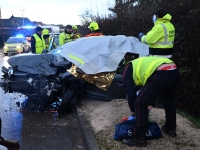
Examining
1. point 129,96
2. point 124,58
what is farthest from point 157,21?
point 129,96

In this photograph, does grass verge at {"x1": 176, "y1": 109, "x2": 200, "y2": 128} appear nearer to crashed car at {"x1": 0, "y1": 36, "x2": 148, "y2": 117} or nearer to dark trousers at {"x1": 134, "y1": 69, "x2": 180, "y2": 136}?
crashed car at {"x1": 0, "y1": 36, "x2": 148, "y2": 117}

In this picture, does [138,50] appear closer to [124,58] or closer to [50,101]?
[124,58]

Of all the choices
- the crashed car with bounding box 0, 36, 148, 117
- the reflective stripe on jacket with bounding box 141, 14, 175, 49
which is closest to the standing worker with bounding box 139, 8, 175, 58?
the reflective stripe on jacket with bounding box 141, 14, 175, 49

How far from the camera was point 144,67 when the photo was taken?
150 inches

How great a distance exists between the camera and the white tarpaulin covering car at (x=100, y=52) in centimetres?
604

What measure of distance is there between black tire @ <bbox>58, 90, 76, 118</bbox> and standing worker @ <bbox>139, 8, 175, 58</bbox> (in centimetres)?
206

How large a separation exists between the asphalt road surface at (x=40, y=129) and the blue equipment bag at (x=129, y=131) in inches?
27.4

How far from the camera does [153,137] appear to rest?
422cm

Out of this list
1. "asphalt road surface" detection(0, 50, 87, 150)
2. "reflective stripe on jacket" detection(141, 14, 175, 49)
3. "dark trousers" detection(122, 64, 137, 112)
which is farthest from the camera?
"reflective stripe on jacket" detection(141, 14, 175, 49)

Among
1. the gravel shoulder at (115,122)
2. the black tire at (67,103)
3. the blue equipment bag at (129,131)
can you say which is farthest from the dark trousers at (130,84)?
the black tire at (67,103)

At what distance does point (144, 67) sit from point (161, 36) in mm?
1500

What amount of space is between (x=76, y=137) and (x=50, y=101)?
1772 mm

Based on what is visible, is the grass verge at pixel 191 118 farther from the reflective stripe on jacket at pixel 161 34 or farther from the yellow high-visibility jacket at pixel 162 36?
the reflective stripe on jacket at pixel 161 34

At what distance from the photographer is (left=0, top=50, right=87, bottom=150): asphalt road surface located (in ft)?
15.2
